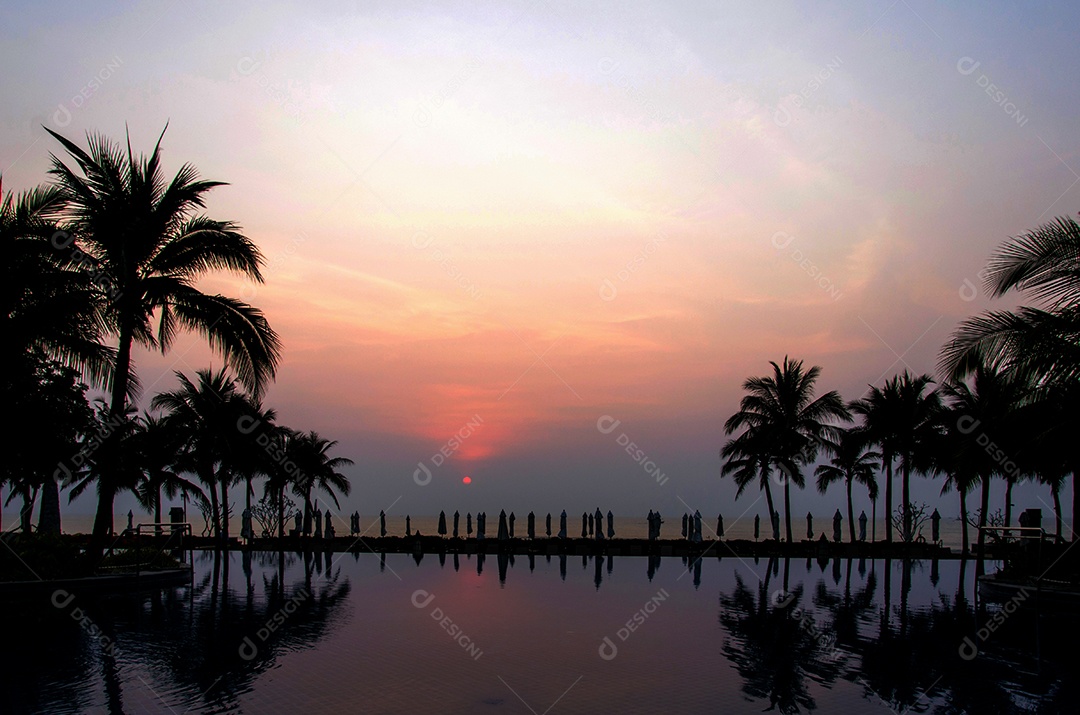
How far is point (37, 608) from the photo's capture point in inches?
693

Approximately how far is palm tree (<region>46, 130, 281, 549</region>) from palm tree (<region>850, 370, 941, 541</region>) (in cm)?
3182

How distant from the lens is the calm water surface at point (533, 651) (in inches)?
427

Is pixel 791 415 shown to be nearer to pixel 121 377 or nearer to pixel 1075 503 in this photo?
pixel 1075 503

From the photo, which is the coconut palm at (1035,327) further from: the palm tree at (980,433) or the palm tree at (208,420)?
the palm tree at (208,420)

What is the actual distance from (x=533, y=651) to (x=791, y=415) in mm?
29685

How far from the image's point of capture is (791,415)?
135 ft

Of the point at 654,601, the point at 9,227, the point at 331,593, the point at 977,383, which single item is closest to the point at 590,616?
the point at 654,601

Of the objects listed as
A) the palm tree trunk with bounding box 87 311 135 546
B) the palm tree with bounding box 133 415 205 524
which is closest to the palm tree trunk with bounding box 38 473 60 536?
the palm tree with bounding box 133 415 205 524

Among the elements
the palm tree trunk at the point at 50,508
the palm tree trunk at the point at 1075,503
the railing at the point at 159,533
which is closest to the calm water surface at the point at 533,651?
the railing at the point at 159,533

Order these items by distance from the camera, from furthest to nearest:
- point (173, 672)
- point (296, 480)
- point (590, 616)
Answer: point (296, 480)
point (590, 616)
point (173, 672)

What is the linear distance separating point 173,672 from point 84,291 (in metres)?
9.24

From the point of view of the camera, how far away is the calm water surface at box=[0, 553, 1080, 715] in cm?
1085

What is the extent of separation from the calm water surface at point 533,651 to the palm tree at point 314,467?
20.9 meters

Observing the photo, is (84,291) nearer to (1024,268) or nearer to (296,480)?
(1024,268)
